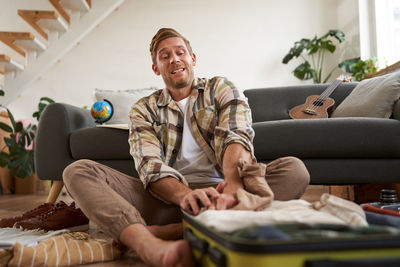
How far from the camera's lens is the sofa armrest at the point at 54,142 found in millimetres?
2043

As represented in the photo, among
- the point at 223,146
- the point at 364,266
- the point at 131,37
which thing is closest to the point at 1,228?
the point at 223,146

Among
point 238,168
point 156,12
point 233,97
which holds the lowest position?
point 238,168

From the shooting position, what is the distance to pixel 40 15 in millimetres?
3344

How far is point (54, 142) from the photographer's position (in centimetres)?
204

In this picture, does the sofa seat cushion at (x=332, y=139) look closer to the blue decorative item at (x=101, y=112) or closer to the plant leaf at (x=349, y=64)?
the blue decorative item at (x=101, y=112)

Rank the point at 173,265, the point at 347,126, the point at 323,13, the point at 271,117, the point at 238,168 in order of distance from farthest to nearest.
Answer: the point at 323,13 < the point at 271,117 < the point at 347,126 < the point at 238,168 < the point at 173,265

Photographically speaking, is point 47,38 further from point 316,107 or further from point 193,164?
point 193,164

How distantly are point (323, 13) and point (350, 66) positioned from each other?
89 cm

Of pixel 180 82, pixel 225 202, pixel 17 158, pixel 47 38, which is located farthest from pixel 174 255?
pixel 47 38

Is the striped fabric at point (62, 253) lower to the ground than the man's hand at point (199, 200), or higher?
lower

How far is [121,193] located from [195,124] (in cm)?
35

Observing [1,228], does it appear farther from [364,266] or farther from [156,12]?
[156,12]

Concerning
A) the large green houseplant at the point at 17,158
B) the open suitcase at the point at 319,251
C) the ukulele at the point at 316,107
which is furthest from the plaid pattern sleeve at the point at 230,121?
the large green houseplant at the point at 17,158

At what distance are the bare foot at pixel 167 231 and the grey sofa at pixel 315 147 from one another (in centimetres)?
79
